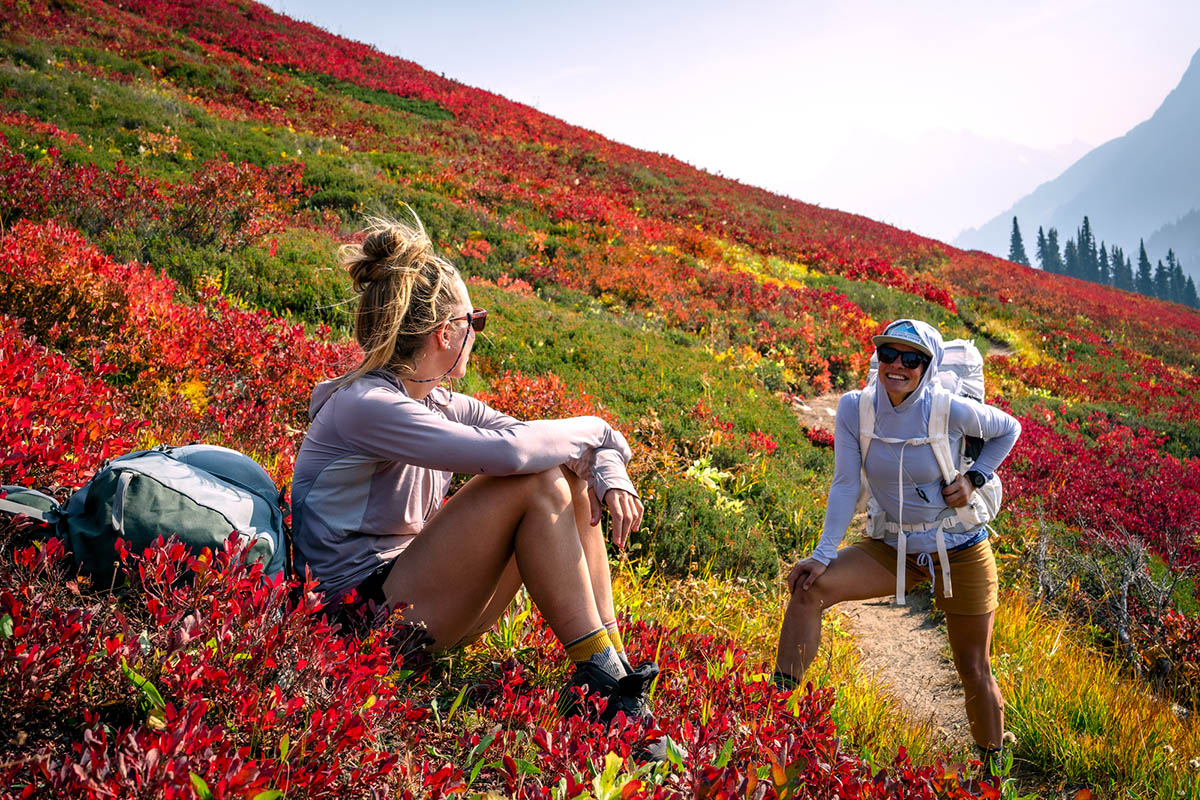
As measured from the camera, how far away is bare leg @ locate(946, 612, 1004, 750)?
137 inches

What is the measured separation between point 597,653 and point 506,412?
355cm

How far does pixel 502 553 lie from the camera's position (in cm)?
266

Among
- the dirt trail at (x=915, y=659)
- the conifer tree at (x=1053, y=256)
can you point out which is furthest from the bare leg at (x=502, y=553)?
the conifer tree at (x=1053, y=256)

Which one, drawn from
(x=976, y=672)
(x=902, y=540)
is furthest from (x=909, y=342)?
(x=976, y=672)

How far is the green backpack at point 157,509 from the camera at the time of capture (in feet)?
6.71

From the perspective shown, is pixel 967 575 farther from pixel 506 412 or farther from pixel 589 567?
pixel 506 412

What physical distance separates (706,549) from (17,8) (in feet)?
69.3

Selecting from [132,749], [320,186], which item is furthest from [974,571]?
[320,186]

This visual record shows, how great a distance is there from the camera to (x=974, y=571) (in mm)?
3510

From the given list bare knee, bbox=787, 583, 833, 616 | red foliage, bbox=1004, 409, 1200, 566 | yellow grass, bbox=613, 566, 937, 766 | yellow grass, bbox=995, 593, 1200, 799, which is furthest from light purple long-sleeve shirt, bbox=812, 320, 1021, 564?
red foliage, bbox=1004, 409, 1200, 566

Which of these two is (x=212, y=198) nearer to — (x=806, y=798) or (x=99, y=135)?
(x=99, y=135)

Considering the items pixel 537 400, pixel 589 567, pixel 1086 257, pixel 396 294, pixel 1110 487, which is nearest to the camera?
pixel 396 294

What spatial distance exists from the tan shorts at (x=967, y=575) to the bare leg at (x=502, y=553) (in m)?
1.81

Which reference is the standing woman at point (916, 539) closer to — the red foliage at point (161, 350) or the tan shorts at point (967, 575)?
the tan shorts at point (967, 575)
